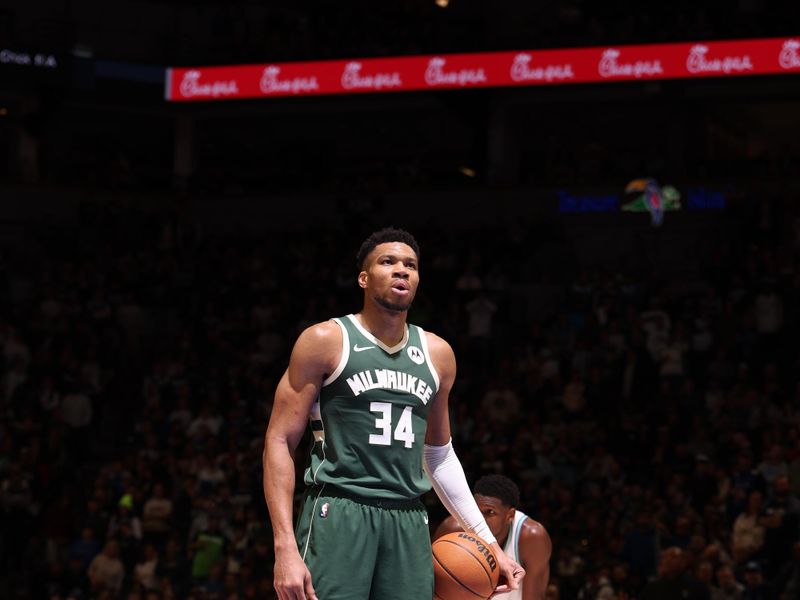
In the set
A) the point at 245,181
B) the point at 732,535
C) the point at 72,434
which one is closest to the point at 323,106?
the point at 245,181

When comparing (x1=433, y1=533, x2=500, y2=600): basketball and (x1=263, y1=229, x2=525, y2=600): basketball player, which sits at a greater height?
(x1=263, y1=229, x2=525, y2=600): basketball player

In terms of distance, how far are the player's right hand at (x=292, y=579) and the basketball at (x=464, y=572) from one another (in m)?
0.69

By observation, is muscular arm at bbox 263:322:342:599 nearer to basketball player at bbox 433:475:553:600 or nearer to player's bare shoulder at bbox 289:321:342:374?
player's bare shoulder at bbox 289:321:342:374

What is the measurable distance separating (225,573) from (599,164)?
40.3 feet

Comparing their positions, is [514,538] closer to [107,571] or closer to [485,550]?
[485,550]

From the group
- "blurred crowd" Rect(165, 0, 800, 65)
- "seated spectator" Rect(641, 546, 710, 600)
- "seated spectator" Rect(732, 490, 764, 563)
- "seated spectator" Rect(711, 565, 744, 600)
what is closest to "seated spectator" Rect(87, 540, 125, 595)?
"seated spectator" Rect(641, 546, 710, 600)

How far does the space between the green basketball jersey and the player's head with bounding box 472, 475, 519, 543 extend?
2269 millimetres

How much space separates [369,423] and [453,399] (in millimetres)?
13058

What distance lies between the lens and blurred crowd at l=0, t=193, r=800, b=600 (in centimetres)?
1355

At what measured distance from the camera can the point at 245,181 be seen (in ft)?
88.3

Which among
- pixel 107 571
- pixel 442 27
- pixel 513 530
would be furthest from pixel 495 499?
pixel 442 27

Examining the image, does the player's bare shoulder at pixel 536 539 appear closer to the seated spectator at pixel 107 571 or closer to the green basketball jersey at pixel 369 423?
the green basketball jersey at pixel 369 423

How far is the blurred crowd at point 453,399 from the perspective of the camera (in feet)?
44.5

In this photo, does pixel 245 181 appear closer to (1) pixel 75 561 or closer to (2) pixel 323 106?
(2) pixel 323 106
